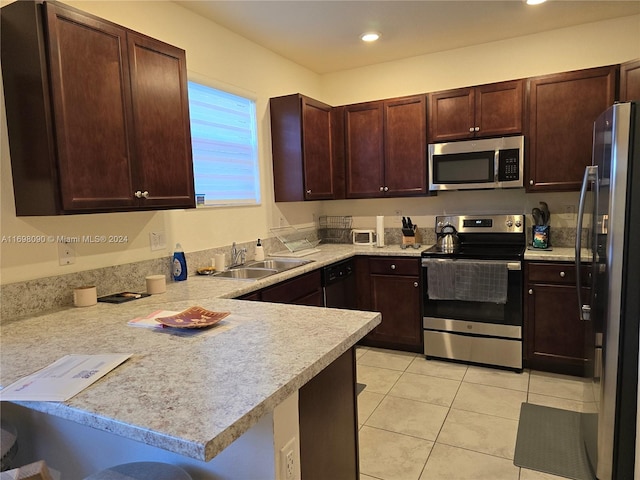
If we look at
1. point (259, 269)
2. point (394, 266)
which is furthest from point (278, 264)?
point (394, 266)

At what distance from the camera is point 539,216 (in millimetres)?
3430

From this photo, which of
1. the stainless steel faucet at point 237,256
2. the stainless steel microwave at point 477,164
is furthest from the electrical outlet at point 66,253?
the stainless steel microwave at point 477,164

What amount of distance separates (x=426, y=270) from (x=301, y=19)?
215cm

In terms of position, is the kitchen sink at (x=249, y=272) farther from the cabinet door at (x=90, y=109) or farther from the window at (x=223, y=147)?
the cabinet door at (x=90, y=109)

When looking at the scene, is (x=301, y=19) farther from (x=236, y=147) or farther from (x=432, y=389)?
(x=432, y=389)

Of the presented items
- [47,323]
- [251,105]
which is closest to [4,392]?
[47,323]

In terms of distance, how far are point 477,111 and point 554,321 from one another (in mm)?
1771

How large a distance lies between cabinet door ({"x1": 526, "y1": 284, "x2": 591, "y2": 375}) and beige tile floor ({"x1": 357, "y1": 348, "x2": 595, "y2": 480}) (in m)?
0.12

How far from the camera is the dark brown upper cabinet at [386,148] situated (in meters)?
3.69

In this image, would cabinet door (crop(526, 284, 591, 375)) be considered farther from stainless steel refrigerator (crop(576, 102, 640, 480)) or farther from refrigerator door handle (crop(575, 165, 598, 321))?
stainless steel refrigerator (crop(576, 102, 640, 480))

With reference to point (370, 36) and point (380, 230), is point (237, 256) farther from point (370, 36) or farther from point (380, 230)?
point (370, 36)

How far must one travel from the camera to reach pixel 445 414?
2.61 meters

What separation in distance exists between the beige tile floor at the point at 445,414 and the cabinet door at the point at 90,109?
1882mm

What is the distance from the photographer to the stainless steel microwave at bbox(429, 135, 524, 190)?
3312 millimetres
